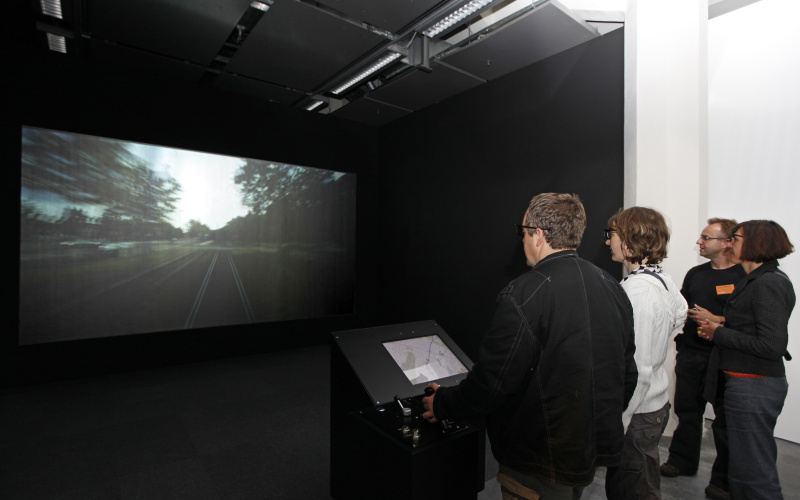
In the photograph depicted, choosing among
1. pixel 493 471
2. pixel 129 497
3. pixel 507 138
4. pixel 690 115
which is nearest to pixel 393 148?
pixel 507 138

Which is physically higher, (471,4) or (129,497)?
(471,4)

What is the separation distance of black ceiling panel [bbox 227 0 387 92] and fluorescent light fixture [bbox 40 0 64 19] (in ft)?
4.45

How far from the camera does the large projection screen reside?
3975 mm

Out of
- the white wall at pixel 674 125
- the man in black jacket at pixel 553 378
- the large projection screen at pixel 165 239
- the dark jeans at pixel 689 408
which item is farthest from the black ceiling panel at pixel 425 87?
the man in black jacket at pixel 553 378

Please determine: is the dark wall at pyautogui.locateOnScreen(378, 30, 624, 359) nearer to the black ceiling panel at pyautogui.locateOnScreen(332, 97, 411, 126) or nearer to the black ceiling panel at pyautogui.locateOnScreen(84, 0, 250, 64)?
the black ceiling panel at pyautogui.locateOnScreen(332, 97, 411, 126)

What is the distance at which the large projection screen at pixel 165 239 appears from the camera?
13.0 feet

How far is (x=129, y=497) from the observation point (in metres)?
2.27

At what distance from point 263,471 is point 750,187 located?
4.03 m

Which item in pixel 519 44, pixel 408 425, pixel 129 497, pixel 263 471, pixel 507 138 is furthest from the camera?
pixel 507 138

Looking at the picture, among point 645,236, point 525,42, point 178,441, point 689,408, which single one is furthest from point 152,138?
point 689,408

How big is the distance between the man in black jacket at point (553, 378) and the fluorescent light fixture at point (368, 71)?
3469 millimetres

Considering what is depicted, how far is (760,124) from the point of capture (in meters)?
3.11

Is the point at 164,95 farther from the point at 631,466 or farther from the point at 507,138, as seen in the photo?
the point at 631,466

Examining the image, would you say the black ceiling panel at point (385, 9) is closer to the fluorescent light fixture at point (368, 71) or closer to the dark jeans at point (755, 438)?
the fluorescent light fixture at point (368, 71)
